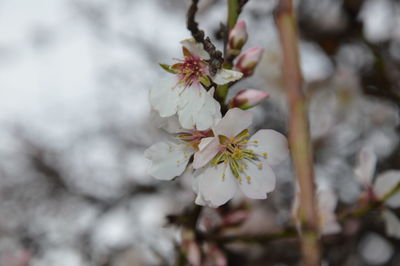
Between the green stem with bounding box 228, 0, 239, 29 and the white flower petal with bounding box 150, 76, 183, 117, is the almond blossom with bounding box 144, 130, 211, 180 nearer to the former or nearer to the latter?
the white flower petal with bounding box 150, 76, 183, 117

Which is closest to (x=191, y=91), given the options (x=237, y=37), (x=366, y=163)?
(x=237, y=37)

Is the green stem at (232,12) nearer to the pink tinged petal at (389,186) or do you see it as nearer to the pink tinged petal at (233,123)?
the pink tinged petal at (233,123)

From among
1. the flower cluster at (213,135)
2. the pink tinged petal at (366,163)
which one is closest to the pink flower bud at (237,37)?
the flower cluster at (213,135)

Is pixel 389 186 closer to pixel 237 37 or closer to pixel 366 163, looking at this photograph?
pixel 366 163

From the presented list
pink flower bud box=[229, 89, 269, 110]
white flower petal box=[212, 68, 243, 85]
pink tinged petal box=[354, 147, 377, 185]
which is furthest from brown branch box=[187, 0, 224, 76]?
pink tinged petal box=[354, 147, 377, 185]

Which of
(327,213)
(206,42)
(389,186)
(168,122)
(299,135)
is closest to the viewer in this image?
(299,135)

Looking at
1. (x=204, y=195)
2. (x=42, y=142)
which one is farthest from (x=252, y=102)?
(x=42, y=142)
